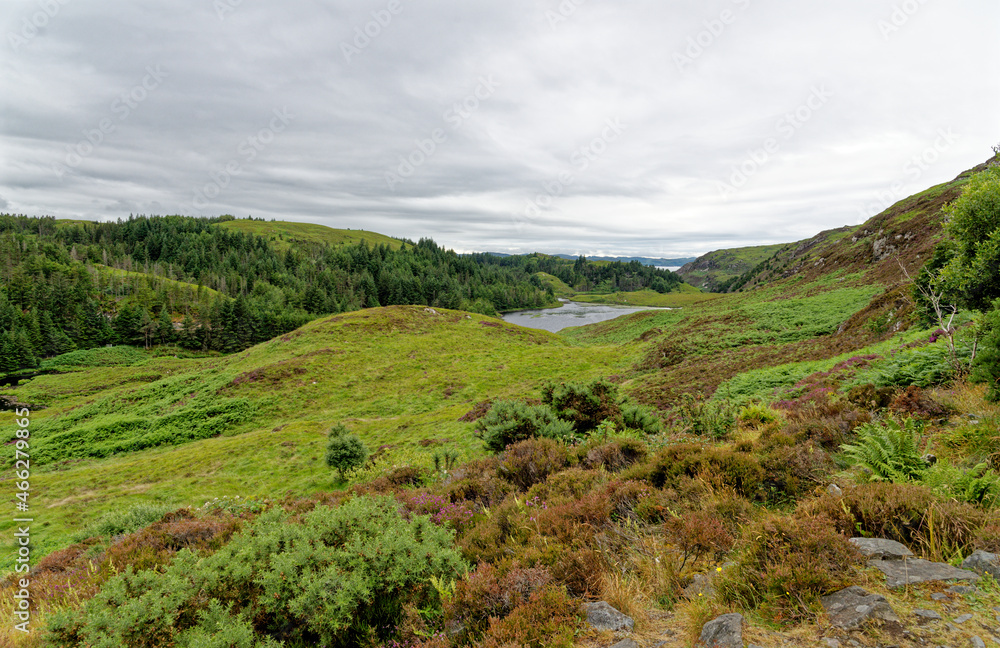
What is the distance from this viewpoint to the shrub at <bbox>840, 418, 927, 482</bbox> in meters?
5.54

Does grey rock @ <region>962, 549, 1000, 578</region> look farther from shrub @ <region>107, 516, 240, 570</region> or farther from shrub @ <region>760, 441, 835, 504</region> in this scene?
shrub @ <region>107, 516, 240, 570</region>

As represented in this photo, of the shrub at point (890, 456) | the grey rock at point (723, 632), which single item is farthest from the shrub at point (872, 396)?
the grey rock at point (723, 632)

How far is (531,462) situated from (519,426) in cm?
307

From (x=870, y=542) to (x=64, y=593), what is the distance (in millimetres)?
11521

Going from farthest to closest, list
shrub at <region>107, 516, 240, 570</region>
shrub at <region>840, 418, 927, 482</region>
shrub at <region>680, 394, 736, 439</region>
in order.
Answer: shrub at <region>680, 394, 736, 439</region> → shrub at <region>107, 516, 240, 570</region> → shrub at <region>840, 418, 927, 482</region>

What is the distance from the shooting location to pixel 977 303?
10008 millimetres

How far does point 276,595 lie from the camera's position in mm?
4500

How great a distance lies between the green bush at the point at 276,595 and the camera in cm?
414

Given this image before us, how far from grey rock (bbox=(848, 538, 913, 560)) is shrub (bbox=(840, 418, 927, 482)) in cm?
186

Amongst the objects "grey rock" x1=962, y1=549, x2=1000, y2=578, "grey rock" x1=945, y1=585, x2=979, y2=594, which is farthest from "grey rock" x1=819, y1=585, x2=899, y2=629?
"grey rock" x1=962, y1=549, x2=1000, y2=578

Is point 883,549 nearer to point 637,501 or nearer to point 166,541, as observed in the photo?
point 637,501

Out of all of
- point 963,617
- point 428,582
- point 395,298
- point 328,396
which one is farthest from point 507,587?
point 395,298

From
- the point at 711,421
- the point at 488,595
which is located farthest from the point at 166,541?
the point at 711,421

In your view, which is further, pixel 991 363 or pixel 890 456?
pixel 991 363
